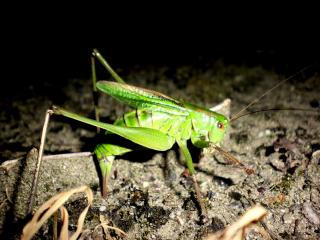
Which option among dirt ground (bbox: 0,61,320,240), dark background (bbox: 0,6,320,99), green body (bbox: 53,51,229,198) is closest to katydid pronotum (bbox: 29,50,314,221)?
green body (bbox: 53,51,229,198)

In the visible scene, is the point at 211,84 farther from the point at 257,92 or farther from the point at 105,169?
the point at 105,169

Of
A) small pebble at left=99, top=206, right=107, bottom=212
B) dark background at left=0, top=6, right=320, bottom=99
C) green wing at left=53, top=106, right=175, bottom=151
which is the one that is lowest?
small pebble at left=99, top=206, right=107, bottom=212

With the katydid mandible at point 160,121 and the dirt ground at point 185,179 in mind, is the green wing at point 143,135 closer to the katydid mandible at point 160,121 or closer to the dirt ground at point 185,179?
the katydid mandible at point 160,121

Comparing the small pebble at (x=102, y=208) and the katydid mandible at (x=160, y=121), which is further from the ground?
the katydid mandible at (x=160, y=121)

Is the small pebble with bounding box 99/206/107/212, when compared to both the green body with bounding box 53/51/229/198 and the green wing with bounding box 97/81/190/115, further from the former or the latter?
the green wing with bounding box 97/81/190/115

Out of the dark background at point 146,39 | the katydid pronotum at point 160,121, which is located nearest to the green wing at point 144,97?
the katydid pronotum at point 160,121

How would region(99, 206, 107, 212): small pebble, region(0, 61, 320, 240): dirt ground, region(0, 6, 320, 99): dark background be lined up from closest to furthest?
region(0, 61, 320, 240): dirt ground
region(99, 206, 107, 212): small pebble
region(0, 6, 320, 99): dark background

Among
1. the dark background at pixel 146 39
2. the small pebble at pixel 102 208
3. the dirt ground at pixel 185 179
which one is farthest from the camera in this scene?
the dark background at pixel 146 39
